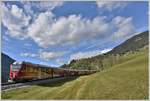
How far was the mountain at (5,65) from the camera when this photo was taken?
16.8ft

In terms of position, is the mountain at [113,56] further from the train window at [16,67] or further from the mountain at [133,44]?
the train window at [16,67]

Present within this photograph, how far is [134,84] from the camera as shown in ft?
16.4

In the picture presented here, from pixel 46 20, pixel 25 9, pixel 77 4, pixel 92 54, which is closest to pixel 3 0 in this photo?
pixel 25 9

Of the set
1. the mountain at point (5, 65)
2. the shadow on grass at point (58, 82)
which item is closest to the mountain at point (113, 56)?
the shadow on grass at point (58, 82)

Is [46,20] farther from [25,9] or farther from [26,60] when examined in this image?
[26,60]

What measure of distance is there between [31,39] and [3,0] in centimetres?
73

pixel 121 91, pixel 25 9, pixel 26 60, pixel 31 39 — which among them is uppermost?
pixel 25 9

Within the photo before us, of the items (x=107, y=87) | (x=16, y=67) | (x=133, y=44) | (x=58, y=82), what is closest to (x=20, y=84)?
(x=16, y=67)

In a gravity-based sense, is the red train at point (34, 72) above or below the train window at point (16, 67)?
below

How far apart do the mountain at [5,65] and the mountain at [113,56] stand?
83cm

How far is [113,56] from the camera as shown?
5230 mm

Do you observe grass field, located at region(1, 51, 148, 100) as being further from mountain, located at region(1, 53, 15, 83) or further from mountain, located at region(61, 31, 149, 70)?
mountain, located at region(1, 53, 15, 83)

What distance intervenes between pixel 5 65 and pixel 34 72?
0.48 m

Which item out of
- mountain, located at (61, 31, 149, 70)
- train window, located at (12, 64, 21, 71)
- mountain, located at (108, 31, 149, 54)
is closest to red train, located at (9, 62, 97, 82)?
train window, located at (12, 64, 21, 71)
